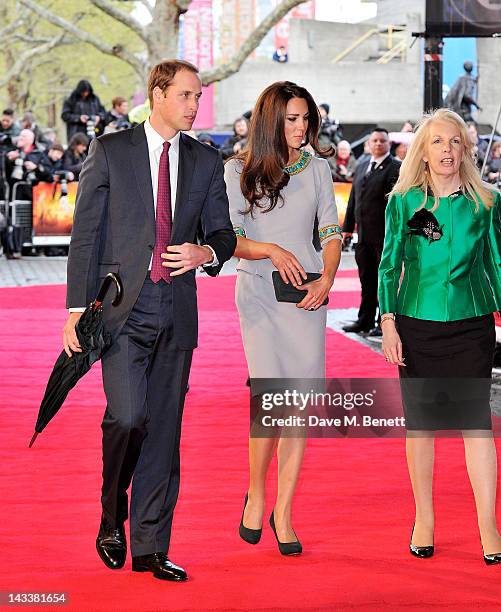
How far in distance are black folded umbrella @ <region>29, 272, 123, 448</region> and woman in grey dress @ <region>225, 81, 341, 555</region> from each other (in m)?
0.87

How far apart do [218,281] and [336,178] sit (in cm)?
590

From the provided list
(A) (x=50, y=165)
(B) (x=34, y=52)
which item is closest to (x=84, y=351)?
(A) (x=50, y=165)

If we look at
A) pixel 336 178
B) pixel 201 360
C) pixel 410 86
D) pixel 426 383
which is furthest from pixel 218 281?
pixel 410 86

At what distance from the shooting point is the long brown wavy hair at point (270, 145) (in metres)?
5.87

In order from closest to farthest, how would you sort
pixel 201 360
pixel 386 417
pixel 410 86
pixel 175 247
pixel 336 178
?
pixel 175 247, pixel 386 417, pixel 201 360, pixel 336 178, pixel 410 86

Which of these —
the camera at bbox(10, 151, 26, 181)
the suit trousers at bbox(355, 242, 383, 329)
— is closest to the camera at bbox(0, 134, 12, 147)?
Result: the camera at bbox(10, 151, 26, 181)

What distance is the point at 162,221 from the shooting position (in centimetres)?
526

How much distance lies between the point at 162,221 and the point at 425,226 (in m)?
1.12

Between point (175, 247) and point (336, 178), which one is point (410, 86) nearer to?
point (336, 178)

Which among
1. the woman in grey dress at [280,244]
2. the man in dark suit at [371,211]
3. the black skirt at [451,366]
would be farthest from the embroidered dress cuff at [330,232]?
the man in dark suit at [371,211]

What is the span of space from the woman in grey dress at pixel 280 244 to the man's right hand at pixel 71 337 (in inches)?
36.7

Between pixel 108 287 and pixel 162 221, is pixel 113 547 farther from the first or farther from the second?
pixel 162 221

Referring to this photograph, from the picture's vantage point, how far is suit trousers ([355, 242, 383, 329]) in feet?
45.0

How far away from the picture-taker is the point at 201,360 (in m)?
11.9
